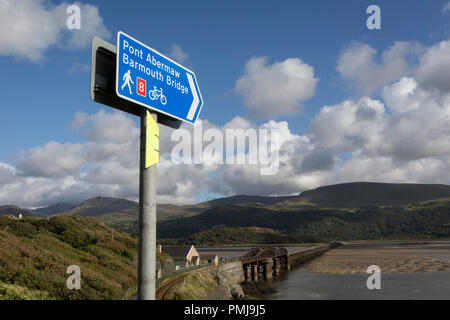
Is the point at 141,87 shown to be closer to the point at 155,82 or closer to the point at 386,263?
the point at 155,82

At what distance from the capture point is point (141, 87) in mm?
5023

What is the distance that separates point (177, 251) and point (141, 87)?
73216mm

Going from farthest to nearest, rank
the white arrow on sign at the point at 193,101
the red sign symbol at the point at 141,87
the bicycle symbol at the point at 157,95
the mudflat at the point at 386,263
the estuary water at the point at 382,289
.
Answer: the mudflat at the point at 386,263, the estuary water at the point at 382,289, the white arrow on sign at the point at 193,101, the bicycle symbol at the point at 157,95, the red sign symbol at the point at 141,87

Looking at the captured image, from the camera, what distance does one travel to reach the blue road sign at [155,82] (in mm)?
4844

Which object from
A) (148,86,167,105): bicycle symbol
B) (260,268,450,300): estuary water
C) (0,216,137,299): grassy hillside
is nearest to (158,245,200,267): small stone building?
(0,216,137,299): grassy hillside

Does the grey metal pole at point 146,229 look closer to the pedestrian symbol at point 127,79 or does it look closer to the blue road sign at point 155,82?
the blue road sign at point 155,82

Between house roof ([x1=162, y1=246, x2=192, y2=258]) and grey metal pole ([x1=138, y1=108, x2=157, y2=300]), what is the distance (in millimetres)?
68904

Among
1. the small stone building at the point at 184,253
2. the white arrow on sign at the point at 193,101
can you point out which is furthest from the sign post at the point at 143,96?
the small stone building at the point at 184,253

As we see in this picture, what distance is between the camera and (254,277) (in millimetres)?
71938

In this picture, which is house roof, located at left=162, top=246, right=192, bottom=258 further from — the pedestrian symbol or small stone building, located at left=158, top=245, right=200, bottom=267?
the pedestrian symbol

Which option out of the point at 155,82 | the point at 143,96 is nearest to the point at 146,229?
the point at 143,96

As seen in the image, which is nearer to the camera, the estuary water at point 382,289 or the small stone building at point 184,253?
the estuary water at point 382,289

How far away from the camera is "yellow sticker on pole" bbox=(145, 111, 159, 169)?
484cm
